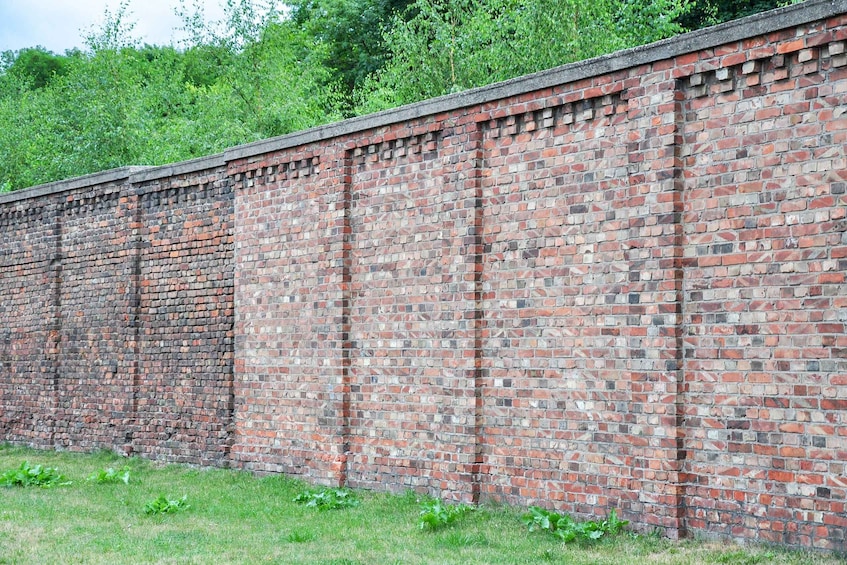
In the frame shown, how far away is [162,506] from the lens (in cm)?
1027

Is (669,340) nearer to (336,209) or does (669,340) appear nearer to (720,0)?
(336,209)

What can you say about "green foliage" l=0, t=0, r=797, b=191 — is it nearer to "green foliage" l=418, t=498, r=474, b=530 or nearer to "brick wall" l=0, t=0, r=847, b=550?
"brick wall" l=0, t=0, r=847, b=550

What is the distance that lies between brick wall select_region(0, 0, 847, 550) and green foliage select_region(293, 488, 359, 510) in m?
0.36

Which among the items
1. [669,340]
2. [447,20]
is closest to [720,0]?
[447,20]

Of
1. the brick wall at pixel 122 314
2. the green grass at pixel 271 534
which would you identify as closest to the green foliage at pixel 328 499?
the green grass at pixel 271 534

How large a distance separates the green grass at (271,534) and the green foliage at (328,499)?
3.7 inches

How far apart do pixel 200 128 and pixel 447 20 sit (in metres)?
6.29

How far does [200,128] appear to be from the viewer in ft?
81.2

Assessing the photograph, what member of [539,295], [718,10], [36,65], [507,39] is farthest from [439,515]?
[36,65]

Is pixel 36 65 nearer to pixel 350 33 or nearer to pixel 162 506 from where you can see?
pixel 350 33

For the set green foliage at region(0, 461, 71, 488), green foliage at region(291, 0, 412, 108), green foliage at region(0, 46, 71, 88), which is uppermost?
green foliage at region(0, 46, 71, 88)

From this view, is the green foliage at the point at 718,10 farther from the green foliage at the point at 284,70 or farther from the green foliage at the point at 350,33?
the green foliage at the point at 350,33

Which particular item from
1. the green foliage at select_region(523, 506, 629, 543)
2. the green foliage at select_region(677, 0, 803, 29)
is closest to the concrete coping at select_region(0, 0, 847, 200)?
the green foliage at select_region(523, 506, 629, 543)

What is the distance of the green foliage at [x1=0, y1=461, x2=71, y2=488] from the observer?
1238 cm
